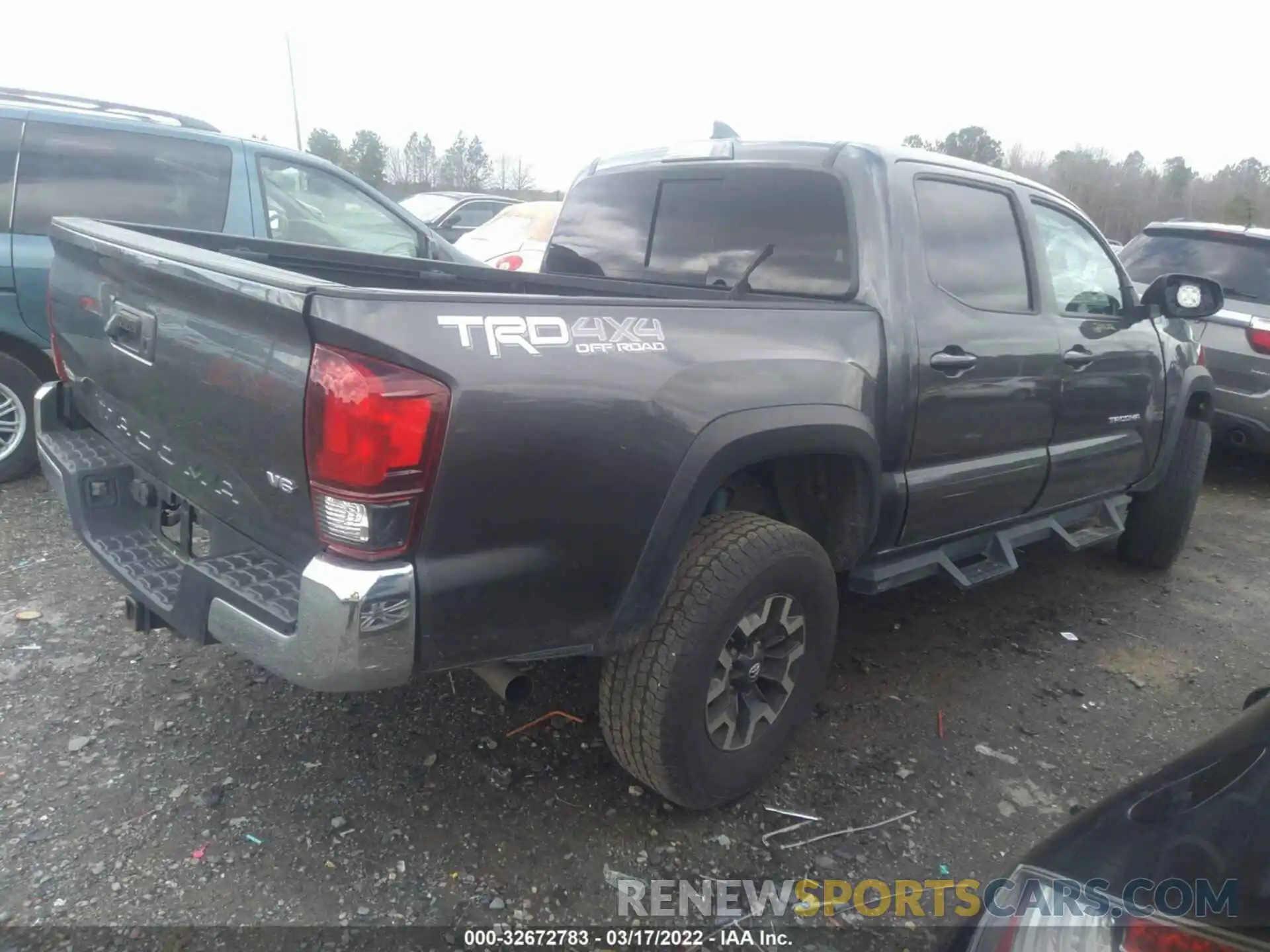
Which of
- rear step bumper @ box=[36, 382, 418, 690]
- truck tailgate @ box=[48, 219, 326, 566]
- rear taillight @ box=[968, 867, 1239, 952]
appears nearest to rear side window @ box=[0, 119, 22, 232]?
truck tailgate @ box=[48, 219, 326, 566]

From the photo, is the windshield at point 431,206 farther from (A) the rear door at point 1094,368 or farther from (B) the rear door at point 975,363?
(B) the rear door at point 975,363

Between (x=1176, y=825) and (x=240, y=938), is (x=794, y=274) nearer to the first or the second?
(x=1176, y=825)

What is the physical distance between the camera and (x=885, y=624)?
4.05m

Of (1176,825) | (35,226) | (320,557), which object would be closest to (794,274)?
(320,557)

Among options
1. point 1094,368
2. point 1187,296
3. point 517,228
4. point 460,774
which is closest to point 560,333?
point 460,774

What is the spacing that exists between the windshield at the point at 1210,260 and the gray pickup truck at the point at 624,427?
338cm

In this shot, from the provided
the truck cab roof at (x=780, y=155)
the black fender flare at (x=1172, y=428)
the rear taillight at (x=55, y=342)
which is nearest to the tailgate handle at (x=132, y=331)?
the rear taillight at (x=55, y=342)

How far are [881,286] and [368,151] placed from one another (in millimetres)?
30406

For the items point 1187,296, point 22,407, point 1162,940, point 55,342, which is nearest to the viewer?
point 1162,940

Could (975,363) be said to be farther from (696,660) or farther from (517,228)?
(517,228)

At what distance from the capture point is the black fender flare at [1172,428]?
4469 mm

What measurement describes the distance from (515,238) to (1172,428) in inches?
227

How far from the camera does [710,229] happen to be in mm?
3354

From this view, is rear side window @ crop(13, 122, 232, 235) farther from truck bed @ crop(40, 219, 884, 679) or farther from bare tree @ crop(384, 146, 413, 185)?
bare tree @ crop(384, 146, 413, 185)
